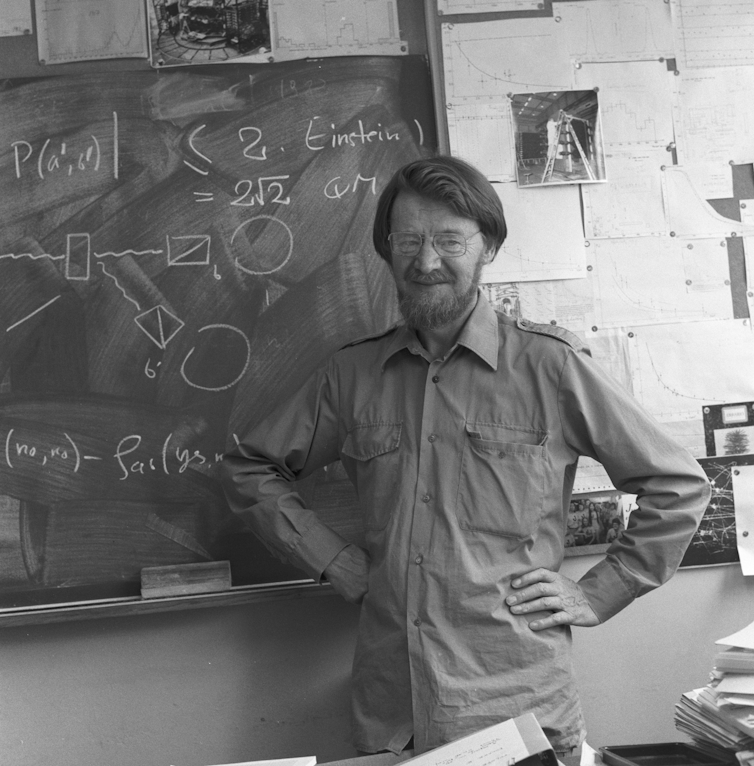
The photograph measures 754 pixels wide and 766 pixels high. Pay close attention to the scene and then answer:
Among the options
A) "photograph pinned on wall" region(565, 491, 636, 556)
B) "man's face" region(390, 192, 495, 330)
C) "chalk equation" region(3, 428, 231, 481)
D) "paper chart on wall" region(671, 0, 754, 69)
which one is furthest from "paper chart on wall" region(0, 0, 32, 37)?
"photograph pinned on wall" region(565, 491, 636, 556)

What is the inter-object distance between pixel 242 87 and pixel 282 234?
389 millimetres

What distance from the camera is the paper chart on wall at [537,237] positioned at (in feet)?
7.39

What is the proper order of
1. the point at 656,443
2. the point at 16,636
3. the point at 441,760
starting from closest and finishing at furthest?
1. the point at 441,760
2. the point at 656,443
3. the point at 16,636

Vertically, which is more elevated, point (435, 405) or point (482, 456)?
point (435, 405)

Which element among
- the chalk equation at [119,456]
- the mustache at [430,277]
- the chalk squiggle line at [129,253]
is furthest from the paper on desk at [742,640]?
the chalk squiggle line at [129,253]

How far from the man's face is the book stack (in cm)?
84

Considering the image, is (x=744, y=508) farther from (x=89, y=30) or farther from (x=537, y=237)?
(x=89, y=30)

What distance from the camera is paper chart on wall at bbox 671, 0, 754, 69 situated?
7.50 feet

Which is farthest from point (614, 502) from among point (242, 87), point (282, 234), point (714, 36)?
point (242, 87)

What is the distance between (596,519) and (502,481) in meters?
0.61

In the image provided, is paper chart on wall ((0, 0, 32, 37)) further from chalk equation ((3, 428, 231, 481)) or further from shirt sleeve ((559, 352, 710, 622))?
shirt sleeve ((559, 352, 710, 622))

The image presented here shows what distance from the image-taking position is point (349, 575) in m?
1.88

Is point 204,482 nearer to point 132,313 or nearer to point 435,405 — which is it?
point 132,313

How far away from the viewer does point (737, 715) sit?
131 cm
